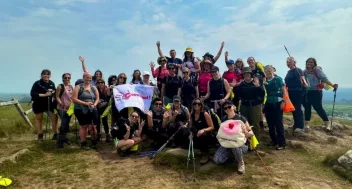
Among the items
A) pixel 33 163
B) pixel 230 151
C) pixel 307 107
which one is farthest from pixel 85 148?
pixel 307 107

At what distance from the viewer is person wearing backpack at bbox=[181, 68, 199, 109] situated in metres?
11.7

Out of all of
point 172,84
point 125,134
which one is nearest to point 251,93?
point 172,84

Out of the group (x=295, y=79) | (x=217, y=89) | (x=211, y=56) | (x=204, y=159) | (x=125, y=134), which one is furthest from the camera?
(x=211, y=56)

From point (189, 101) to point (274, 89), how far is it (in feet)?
10.9

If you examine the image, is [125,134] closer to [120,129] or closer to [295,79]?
[120,129]

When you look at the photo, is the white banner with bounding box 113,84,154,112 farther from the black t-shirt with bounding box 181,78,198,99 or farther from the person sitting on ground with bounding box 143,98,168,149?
the black t-shirt with bounding box 181,78,198,99

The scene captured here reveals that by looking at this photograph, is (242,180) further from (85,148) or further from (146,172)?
(85,148)

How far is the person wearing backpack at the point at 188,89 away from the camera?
462 inches

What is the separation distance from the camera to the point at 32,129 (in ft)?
54.5

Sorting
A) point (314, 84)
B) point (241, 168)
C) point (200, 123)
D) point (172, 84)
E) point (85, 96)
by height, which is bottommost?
point (241, 168)

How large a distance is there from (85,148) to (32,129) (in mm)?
6739

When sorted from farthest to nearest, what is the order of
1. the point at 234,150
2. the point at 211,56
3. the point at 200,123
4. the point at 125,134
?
the point at 211,56
the point at 125,134
the point at 200,123
the point at 234,150

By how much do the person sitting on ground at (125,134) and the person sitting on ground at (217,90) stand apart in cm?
289

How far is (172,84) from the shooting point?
39.0ft
